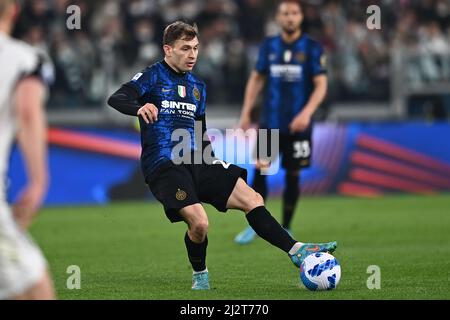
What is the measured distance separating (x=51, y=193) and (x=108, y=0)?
499 centimetres

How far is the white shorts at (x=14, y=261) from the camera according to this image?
471 centimetres

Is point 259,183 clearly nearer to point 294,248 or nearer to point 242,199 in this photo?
point 242,199

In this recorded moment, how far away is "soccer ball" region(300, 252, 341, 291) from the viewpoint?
23.9 ft

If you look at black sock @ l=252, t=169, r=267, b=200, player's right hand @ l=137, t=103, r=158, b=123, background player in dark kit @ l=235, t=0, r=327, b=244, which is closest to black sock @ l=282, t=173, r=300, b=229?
background player in dark kit @ l=235, t=0, r=327, b=244

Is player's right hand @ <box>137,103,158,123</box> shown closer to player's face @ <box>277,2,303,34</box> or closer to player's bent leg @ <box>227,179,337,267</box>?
player's bent leg @ <box>227,179,337,267</box>

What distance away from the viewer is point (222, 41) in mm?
19734

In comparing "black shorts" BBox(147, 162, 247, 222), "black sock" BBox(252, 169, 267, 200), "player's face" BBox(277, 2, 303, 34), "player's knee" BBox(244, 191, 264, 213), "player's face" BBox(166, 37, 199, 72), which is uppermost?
"player's face" BBox(277, 2, 303, 34)

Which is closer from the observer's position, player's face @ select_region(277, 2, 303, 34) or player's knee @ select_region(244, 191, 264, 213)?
player's knee @ select_region(244, 191, 264, 213)

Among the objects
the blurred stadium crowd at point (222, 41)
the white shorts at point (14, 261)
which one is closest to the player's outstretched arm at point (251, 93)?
the white shorts at point (14, 261)

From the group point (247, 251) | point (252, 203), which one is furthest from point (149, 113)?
point (247, 251)

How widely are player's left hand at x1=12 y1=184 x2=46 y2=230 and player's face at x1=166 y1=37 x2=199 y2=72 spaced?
9.88ft

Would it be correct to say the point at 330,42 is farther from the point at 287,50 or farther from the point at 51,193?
the point at 287,50

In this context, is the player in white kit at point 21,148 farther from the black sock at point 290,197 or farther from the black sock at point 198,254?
the black sock at point 290,197
